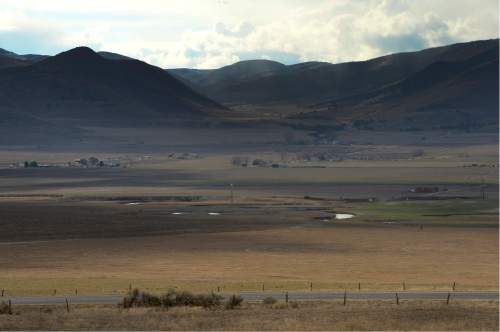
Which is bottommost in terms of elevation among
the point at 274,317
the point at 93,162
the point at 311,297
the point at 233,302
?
the point at 274,317

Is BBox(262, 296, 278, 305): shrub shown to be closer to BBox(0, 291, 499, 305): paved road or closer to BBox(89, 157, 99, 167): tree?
Answer: BBox(0, 291, 499, 305): paved road

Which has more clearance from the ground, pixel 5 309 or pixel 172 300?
pixel 172 300

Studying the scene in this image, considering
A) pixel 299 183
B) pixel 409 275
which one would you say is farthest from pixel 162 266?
pixel 299 183

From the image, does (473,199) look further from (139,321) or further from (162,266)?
(139,321)

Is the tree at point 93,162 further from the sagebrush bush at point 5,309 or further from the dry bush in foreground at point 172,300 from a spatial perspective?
the sagebrush bush at point 5,309

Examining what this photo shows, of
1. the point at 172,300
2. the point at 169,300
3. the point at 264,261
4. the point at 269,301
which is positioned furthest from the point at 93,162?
the point at 269,301

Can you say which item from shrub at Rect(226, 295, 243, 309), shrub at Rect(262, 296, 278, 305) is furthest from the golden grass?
shrub at Rect(226, 295, 243, 309)

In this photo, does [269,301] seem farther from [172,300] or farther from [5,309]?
[5,309]
